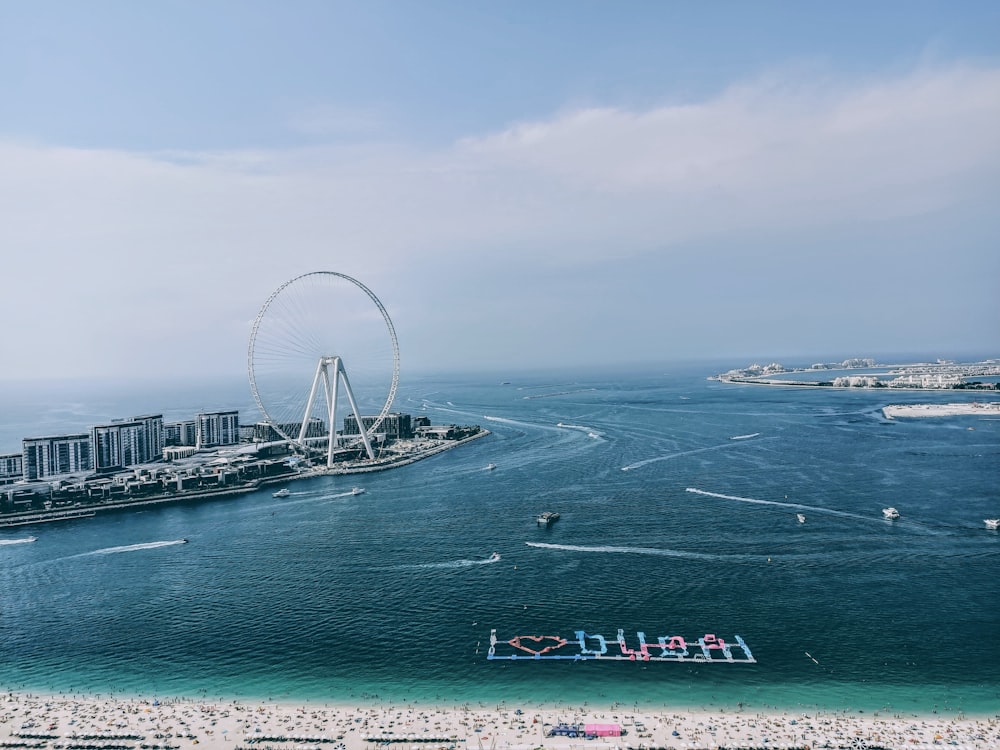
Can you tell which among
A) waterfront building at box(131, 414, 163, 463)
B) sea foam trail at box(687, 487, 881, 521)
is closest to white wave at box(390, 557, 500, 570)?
sea foam trail at box(687, 487, 881, 521)

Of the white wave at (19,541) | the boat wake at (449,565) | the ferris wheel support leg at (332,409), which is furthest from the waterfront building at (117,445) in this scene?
the boat wake at (449,565)

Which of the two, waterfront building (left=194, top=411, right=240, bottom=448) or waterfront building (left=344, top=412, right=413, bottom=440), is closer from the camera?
waterfront building (left=194, top=411, right=240, bottom=448)

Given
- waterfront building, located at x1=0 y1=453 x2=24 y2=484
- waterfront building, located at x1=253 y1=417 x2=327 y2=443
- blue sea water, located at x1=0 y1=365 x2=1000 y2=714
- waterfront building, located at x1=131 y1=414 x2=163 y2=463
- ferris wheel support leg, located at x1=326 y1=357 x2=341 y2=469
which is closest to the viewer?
blue sea water, located at x1=0 y1=365 x2=1000 y2=714

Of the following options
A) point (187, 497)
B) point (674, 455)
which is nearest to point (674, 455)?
point (674, 455)

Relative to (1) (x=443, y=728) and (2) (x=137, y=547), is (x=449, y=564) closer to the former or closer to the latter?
(1) (x=443, y=728)

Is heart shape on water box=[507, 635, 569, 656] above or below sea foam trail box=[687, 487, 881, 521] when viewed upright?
below

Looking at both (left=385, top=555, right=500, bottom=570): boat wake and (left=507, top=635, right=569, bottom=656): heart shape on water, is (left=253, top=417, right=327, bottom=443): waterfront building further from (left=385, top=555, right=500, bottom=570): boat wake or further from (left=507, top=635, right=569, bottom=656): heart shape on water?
(left=507, top=635, right=569, bottom=656): heart shape on water

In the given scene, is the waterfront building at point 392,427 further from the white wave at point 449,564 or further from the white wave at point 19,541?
the white wave at point 449,564
